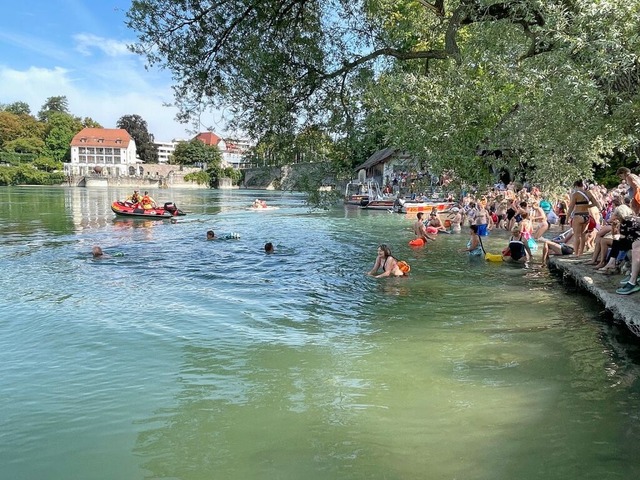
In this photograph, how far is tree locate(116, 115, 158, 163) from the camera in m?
140

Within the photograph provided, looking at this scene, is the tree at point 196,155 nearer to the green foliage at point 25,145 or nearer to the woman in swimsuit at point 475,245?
the green foliage at point 25,145

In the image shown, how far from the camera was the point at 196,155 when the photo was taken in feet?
440

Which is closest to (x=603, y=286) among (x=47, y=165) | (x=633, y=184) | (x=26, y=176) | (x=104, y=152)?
(x=633, y=184)

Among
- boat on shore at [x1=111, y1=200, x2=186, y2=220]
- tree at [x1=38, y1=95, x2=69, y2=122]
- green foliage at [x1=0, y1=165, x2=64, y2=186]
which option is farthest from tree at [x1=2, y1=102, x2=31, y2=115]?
boat on shore at [x1=111, y1=200, x2=186, y2=220]

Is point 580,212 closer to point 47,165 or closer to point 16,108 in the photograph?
point 47,165

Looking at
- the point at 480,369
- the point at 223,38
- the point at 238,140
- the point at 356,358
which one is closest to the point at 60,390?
the point at 356,358

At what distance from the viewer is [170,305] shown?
11656mm

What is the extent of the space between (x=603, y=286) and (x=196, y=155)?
5132 inches

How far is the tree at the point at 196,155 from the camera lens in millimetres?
133500

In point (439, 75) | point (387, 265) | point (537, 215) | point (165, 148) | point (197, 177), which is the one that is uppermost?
point (165, 148)

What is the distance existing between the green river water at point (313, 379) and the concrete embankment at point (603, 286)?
0.31 meters

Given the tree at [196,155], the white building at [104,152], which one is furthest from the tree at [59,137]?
the tree at [196,155]

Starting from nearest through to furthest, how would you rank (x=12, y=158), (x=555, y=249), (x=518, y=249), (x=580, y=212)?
(x=580, y=212), (x=555, y=249), (x=518, y=249), (x=12, y=158)

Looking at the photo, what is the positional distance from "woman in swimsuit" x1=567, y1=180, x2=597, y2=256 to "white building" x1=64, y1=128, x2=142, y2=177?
397 ft
